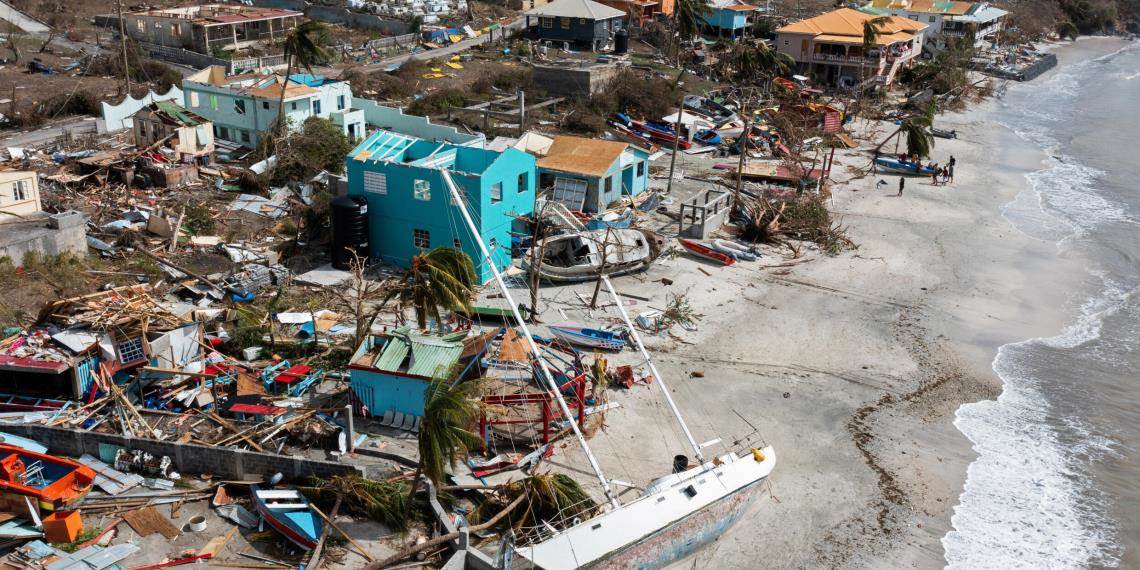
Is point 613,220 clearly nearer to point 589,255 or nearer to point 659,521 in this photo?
point 589,255

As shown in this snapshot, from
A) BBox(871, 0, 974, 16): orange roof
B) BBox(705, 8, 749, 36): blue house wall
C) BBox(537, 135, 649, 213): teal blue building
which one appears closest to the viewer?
BBox(537, 135, 649, 213): teal blue building

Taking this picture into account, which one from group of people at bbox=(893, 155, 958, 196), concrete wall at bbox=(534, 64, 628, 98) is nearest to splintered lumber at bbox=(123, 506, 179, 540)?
group of people at bbox=(893, 155, 958, 196)

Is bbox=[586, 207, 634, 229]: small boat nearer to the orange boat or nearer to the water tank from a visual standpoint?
the orange boat

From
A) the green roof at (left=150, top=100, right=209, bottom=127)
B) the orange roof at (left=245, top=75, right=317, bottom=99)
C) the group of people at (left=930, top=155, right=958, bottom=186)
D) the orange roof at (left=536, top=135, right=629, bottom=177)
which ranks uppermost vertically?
the orange roof at (left=245, top=75, right=317, bottom=99)

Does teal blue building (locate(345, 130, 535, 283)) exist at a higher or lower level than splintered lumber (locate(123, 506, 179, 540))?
higher

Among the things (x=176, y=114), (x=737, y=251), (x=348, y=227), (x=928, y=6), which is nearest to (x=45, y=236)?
(x=348, y=227)

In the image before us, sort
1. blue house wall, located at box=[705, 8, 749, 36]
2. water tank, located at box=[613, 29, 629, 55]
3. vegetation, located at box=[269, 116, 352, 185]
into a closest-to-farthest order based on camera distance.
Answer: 1. vegetation, located at box=[269, 116, 352, 185]
2. water tank, located at box=[613, 29, 629, 55]
3. blue house wall, located at box=[705, 8, 749, 36]

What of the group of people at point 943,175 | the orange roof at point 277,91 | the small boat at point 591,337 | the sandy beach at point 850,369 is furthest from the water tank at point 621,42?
the small boat at point 591,337
